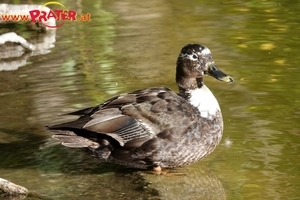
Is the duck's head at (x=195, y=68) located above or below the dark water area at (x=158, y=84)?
above

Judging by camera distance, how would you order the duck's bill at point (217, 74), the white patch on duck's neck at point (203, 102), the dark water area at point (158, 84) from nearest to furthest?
1. the dark water area at point (158, 84)
2. the white patch on duck's neck at point (203, 102)
3. the duck's bill at point (217, 74)

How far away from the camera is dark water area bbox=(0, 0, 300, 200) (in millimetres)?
6734

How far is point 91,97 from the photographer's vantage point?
898cm

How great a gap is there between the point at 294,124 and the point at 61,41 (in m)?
4.75

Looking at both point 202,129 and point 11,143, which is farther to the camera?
point 11,143

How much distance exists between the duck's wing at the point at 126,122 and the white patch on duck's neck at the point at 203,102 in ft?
0.62

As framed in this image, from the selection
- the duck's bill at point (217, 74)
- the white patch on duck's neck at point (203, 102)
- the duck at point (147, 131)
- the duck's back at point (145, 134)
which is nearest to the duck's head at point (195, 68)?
the duck's bill at point (217, 74)

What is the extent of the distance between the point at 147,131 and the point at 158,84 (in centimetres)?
256

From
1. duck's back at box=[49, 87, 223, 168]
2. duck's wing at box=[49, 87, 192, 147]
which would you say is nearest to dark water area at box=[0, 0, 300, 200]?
duck's back at box=[49, 87, 223, 168]

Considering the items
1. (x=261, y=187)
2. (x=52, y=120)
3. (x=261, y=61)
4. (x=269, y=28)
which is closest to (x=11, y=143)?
(x=52, y=120)

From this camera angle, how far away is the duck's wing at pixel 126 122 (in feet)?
22.4

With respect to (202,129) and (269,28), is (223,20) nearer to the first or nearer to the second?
(269,28)

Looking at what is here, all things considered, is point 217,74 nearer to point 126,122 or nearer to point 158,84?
point 126,122

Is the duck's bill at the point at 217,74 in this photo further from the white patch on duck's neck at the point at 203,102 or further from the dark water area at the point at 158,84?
the dark water area at the point at 158,84
